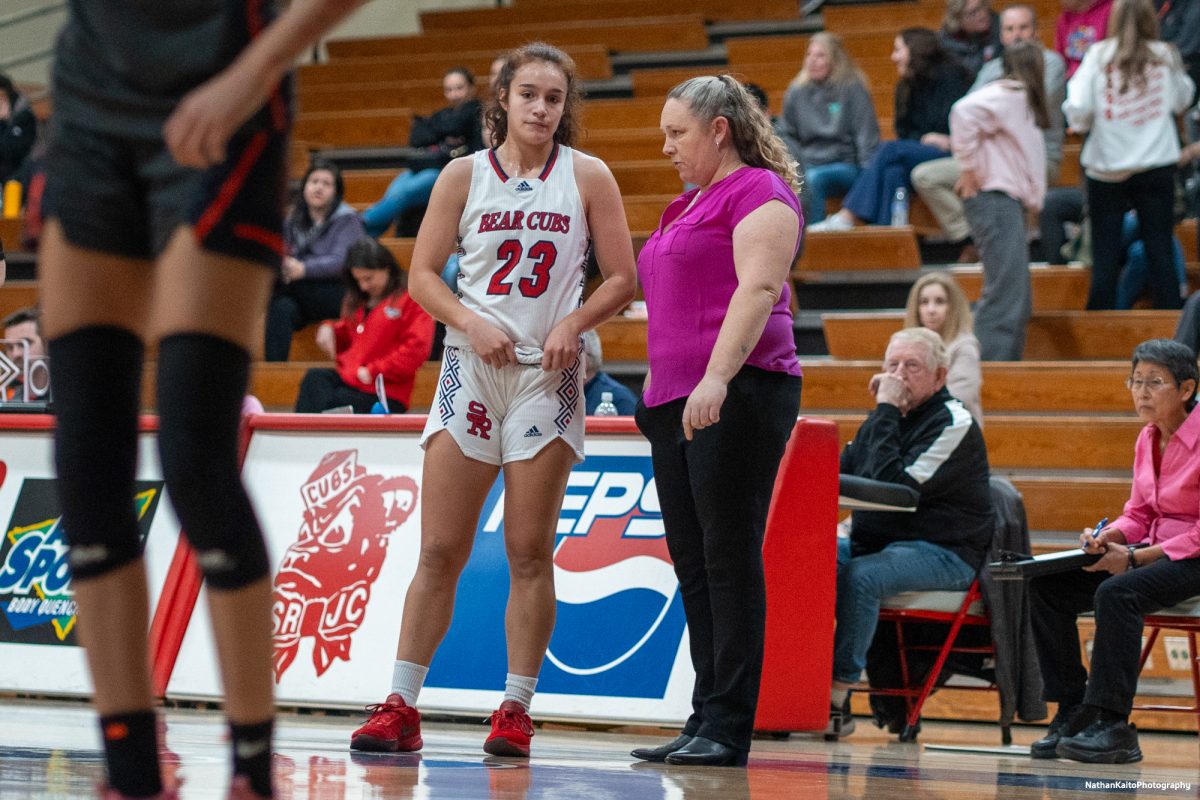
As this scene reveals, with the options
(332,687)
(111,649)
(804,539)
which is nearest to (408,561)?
(332,687)

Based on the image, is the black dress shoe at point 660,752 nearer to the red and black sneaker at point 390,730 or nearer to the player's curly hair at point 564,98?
the red and black sneaker at point 390,730

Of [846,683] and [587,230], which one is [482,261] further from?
[846,683]

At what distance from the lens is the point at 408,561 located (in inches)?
197

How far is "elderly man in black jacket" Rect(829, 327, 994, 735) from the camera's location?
526 centimetres

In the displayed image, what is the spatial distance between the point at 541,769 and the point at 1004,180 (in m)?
5.09

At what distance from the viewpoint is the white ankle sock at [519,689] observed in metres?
3.73

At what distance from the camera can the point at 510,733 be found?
3.62m

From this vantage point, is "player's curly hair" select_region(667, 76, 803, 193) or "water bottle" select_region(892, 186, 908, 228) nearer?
"player's curly hair" select_region(667, 76, 803, 193)

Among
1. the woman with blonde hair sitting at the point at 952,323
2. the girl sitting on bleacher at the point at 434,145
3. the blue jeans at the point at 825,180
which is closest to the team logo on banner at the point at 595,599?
the woman with blonde hair sitting at the point at 952,323

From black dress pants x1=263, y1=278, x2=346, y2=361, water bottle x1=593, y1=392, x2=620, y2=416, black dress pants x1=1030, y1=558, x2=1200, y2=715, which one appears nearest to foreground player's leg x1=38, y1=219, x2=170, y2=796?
black dress pants x1=1030, y1=558, x2=1200, y2=715

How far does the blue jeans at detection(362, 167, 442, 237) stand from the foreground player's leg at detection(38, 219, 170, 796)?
25.3 ft

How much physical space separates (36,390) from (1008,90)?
15.7 ft

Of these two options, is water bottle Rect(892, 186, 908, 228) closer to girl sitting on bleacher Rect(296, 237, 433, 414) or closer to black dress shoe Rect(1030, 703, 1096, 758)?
girl sitting on bleacher Rect(296, 237, 433, 414)

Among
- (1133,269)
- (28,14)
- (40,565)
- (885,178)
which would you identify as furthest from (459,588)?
(28,14)
